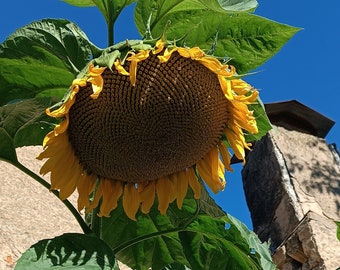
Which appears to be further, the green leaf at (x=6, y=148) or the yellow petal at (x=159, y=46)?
the green leaf at (x=6, y=148)

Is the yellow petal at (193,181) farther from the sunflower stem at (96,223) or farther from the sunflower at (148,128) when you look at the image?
the sunflower stem at (96,223)

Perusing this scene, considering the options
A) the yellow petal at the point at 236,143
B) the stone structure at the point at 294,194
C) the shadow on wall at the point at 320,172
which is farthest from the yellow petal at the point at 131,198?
the shadow on wall at the point at 320,172

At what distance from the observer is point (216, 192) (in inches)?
53.4

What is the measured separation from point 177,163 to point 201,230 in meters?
0.28

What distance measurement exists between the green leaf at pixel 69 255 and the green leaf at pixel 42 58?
31 cm

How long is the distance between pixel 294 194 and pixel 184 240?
3736mm

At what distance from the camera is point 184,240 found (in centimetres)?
165

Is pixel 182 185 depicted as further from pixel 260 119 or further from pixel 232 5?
pixel 232 5

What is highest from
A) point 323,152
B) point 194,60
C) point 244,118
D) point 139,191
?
point 194,60

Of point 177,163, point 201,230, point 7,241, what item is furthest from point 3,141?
point 7,241

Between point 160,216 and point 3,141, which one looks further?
point 160,216

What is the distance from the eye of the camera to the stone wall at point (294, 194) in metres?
4.27

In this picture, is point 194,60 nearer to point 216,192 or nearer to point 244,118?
point 244,118

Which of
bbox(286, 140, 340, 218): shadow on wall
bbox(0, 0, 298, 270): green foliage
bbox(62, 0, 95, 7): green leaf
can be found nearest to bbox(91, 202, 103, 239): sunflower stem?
bbox(0, 0, 298, 270): green foliage
